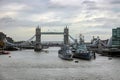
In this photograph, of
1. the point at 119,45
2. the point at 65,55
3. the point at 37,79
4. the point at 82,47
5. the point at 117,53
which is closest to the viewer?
the point at 37,79

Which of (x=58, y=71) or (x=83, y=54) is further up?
(x=83, y=54)

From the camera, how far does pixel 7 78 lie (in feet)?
187

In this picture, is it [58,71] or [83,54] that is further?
[83,54]

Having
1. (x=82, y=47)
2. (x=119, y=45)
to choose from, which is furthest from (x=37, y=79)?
(x=119, y=45)

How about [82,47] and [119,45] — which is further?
[119,45]

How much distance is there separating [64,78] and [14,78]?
23.2ft

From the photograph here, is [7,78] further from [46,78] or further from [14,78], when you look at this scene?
[46,78]

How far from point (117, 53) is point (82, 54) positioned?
1589 inches

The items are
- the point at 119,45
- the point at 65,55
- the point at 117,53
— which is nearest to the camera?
the point at 65,55

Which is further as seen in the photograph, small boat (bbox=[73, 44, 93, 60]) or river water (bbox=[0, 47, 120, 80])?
small boat (bbox=[73, 44, 93, 60])

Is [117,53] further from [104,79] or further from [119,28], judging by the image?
[104,79]

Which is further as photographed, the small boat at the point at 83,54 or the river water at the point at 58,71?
the small boat at the point at 83,54

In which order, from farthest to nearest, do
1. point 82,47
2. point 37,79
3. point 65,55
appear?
1. point 82,47
2. point 65,55
3. point 37,79

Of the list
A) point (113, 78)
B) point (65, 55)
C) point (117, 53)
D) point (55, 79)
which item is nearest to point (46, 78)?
point (55, 79)
